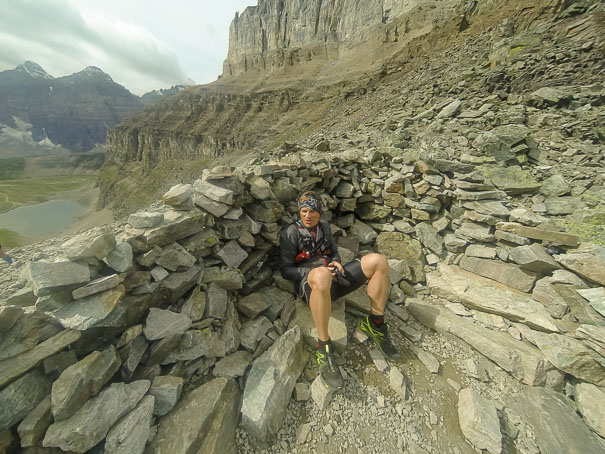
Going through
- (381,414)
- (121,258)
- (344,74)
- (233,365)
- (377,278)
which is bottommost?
(381,414)

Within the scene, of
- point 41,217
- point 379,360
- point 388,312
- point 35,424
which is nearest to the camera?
point 35,424

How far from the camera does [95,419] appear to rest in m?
2.18

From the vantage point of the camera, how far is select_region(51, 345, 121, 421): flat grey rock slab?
2.10 m

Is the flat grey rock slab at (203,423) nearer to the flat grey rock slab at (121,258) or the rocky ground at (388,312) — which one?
the rocky ground at (388,312)

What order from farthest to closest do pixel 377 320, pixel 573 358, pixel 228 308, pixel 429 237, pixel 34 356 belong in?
pixel 429 237, pixel 377 320, pixel 228 308, pixel 573 358, pixel 34 356

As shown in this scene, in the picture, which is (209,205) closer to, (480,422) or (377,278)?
(377,278)

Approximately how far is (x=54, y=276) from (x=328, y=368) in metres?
3.33

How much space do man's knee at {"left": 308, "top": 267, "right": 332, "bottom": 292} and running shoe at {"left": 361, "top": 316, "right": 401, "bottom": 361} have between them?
1.18 metres

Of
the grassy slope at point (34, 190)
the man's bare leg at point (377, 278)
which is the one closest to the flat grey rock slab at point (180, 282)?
the man's bare leg at point (377, 278)

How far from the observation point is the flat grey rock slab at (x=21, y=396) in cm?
195

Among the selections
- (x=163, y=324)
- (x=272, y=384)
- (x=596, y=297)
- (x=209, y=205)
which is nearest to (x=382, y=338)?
(x=272, y=384)

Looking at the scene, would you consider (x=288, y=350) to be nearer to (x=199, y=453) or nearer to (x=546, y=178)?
(x=199, y=453)

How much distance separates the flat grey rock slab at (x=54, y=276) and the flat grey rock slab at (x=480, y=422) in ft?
15.1

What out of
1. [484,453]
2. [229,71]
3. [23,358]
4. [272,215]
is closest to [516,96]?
[272,215]
